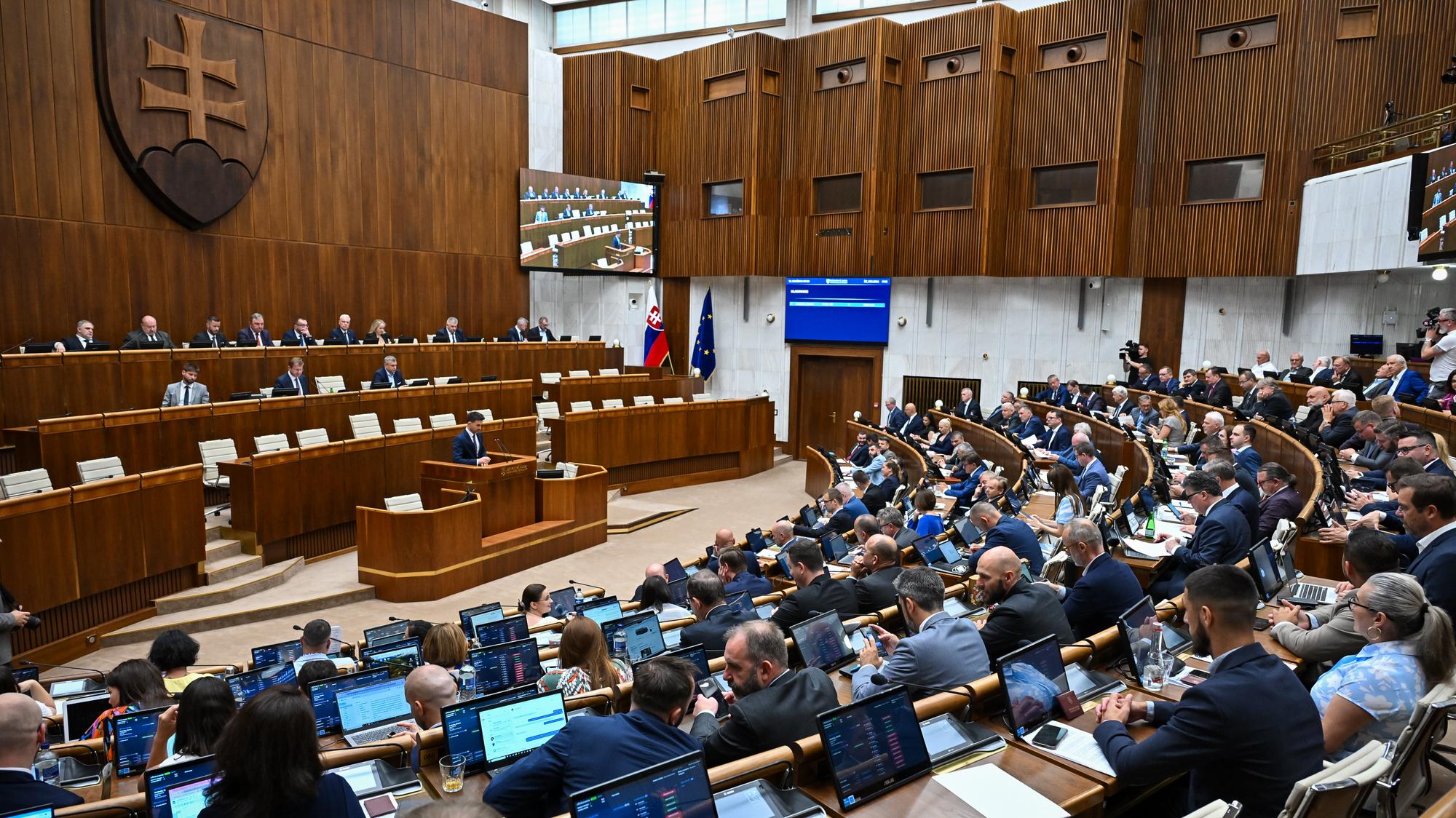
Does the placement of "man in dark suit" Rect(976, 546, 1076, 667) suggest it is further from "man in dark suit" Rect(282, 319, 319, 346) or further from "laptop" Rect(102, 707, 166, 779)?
"man in dark suit" Rect(282, 319, 319, 346)

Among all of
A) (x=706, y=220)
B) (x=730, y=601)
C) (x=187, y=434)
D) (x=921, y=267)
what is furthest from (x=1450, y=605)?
(x=706, y=220)

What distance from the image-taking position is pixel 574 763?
2543mm

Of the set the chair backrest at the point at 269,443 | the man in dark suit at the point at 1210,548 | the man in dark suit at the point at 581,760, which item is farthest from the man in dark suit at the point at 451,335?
the man in dark suit at the point at 581,760

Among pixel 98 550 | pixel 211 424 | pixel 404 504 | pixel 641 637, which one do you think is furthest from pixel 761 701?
pixel 211 424

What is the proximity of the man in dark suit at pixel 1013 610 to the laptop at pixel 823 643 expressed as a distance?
0.63m

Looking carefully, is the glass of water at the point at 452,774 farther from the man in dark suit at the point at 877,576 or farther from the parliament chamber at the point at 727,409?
the man in dark suit at the point at 877,576

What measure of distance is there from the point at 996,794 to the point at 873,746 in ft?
1.19

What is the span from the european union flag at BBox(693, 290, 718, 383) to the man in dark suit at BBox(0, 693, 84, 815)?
48.4 feet

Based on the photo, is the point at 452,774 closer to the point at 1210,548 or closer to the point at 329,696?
the point at 329,696

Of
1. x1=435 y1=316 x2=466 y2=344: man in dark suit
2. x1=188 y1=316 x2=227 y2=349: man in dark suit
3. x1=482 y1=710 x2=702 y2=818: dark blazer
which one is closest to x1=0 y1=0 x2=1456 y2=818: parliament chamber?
x1=482 y1=710 x2=702 y2=818: dark blazer

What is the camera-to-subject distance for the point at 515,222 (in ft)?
52.2

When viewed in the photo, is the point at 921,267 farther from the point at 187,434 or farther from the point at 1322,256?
the point at 187,434

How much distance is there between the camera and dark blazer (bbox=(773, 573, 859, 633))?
177 inches

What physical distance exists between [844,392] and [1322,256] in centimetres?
750
